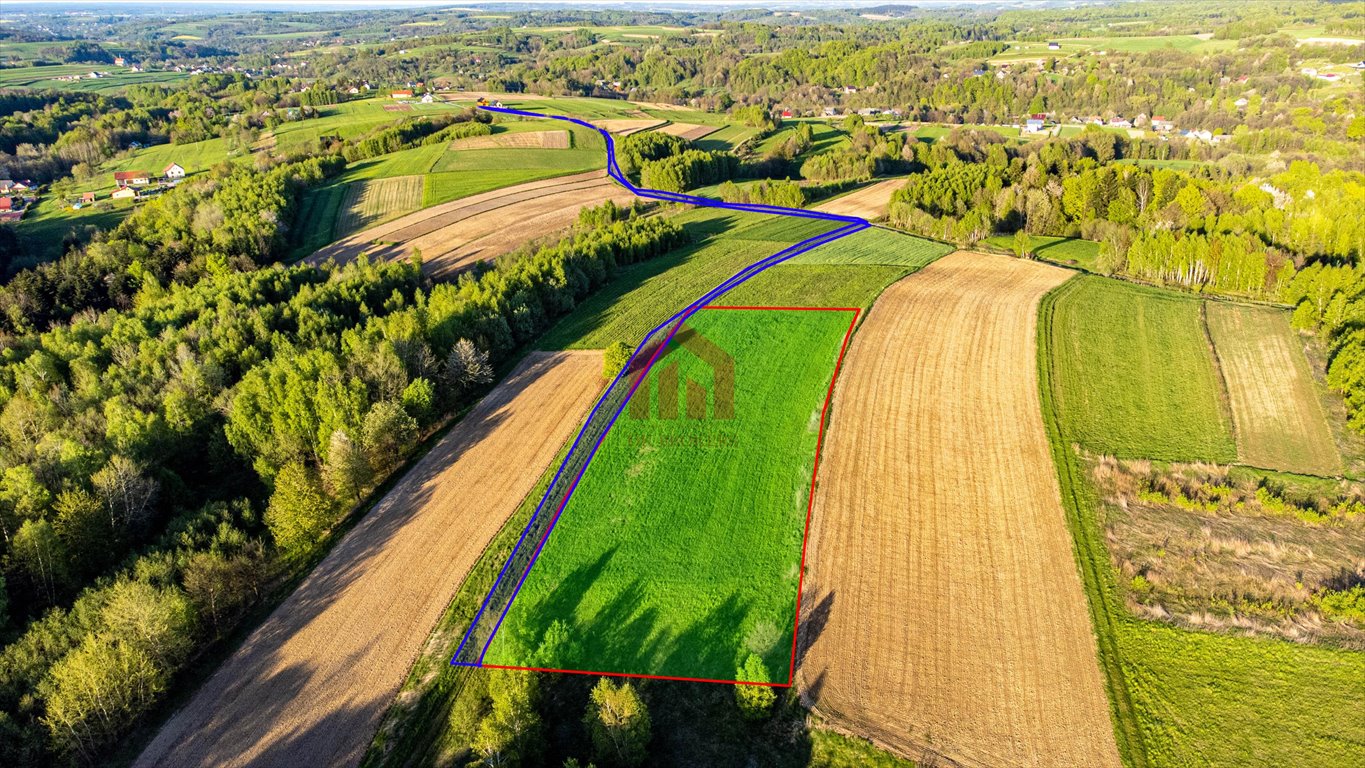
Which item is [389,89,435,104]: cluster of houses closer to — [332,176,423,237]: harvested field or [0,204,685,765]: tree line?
[332,176,423,237]: harvested field

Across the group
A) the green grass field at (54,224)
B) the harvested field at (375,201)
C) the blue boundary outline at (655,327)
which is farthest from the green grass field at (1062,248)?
the green grass field at (54,224)

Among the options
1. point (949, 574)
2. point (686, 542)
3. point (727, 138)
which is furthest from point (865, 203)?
point (686, 542)

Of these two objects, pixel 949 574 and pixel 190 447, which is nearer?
pixel 949 574

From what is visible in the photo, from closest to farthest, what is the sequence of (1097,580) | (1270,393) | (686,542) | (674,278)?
(1097,580) < (686,542) < (1270,393) < (674,278)

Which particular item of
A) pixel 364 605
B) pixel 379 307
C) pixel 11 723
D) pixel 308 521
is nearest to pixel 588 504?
pixel 364 605

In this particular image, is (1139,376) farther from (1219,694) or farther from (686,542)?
(686,542)
